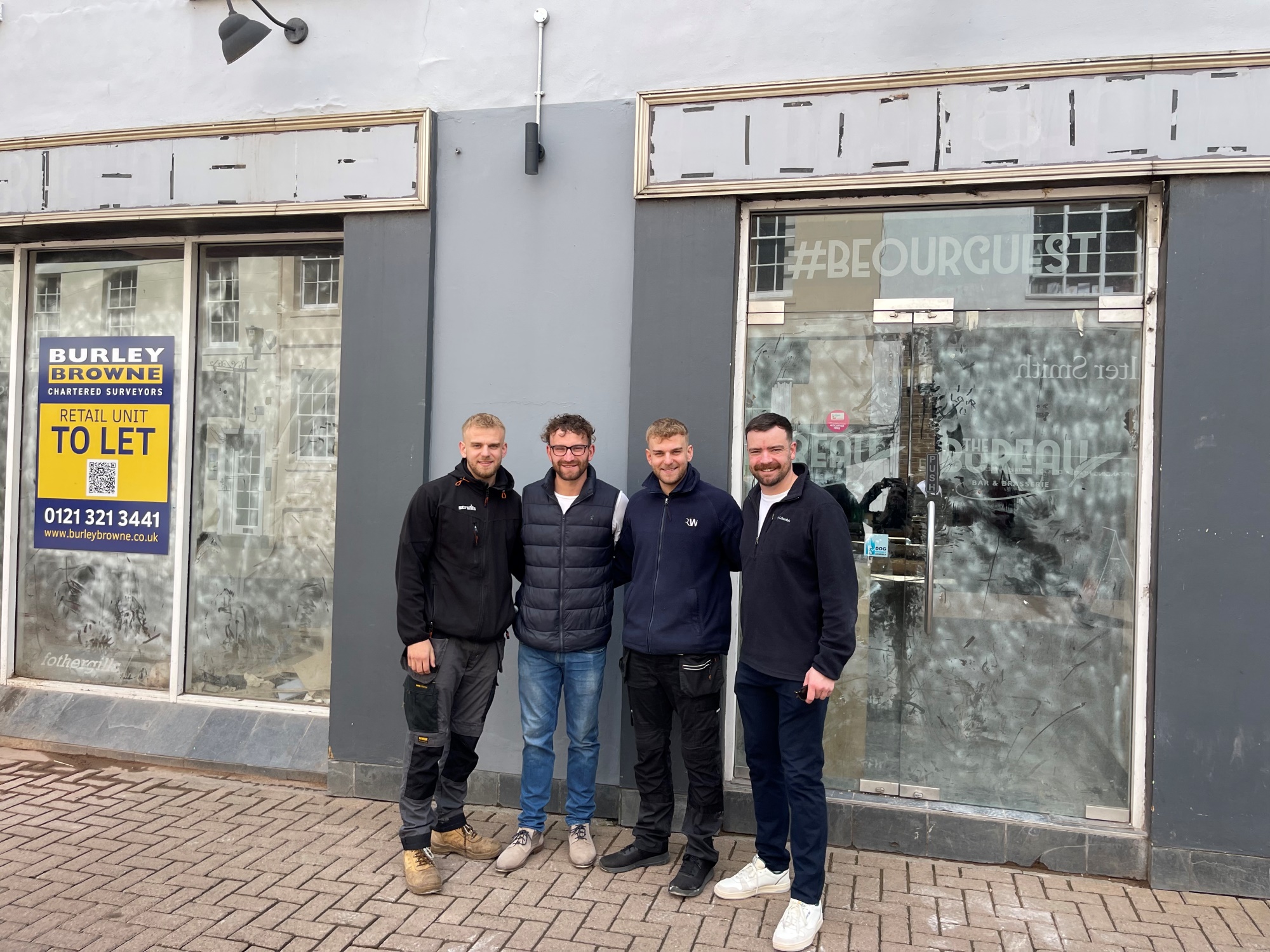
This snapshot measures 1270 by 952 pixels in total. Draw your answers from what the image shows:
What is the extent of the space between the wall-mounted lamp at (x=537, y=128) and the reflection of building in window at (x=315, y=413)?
5.81 feet

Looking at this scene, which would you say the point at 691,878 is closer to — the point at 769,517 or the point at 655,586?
the point at 655,586

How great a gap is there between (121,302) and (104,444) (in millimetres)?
890

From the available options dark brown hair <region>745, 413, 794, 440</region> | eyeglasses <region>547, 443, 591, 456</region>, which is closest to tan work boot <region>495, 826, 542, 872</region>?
eyeglasses <region>547, 443, 591, 456</region>

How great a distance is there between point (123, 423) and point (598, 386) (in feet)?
10.3

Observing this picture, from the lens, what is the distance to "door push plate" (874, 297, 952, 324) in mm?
4582

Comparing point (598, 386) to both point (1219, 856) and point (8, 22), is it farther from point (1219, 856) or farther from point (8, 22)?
point (8, 22)

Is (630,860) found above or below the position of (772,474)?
below

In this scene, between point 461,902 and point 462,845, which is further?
point 462,845

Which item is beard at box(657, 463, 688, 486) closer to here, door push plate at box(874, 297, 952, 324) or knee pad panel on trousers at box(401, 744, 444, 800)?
door push plate at box(874, 297, 952, 324)

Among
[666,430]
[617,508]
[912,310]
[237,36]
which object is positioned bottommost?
[617,508]

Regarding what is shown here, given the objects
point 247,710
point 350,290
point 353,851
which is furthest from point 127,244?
point 353,851

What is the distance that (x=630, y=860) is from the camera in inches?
164

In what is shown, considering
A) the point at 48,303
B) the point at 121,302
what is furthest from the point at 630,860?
the point at 48,303

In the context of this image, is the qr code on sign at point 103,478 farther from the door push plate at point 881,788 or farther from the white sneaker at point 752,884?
the door push plate at point 881,788
